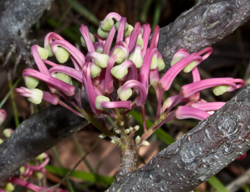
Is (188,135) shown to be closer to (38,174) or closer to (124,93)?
(124,93)

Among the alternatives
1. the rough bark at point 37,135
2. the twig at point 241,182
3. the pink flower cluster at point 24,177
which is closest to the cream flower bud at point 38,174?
the pink flower cluster at point 24,177

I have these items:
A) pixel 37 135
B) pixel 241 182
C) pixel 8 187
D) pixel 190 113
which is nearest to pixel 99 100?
pixel 190 113

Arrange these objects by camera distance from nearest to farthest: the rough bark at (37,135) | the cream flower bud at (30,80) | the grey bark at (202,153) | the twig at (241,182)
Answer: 1. the grey bark at (202,153)
2. the cream flower bud at (30,80)
3. the rough bark at (37,135)
4. the twig at (241,182)

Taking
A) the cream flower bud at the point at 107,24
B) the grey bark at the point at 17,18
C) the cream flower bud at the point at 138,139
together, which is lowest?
the cream flower bud at the point at 138,139

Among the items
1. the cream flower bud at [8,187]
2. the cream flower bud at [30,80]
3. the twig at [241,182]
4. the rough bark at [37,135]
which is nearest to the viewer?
the cream flower bud at [30,80]

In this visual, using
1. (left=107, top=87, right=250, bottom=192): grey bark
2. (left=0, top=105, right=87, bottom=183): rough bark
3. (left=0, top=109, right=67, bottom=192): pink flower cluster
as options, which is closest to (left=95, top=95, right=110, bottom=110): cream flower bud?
(left=107, top=87, right=250, bottom=192): grey bark

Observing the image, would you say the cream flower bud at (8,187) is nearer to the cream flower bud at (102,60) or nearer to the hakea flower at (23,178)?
the hakea flower at (23,178)

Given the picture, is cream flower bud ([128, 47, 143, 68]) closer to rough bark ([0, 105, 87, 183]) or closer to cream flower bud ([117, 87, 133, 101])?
cream flower bud ([117, 87, 133, 101])
